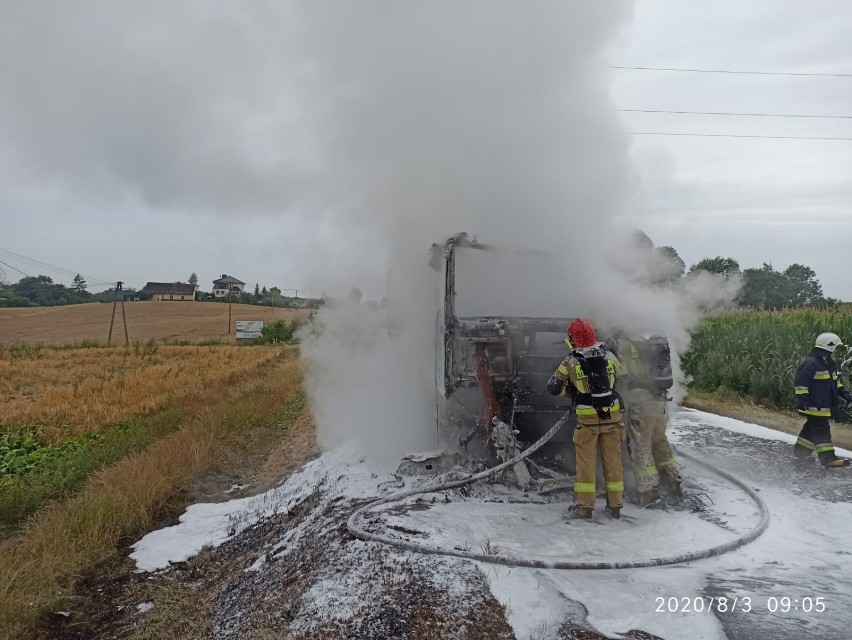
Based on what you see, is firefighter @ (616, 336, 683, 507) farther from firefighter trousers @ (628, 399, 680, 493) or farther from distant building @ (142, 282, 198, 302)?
distant building @ (142, 282, 198, 302)

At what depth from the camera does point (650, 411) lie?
16.2ft

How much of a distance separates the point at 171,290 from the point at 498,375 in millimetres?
89632

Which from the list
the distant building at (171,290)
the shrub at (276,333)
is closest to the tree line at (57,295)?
the distant building at (171,290)

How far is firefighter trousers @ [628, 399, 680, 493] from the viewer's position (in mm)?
4867

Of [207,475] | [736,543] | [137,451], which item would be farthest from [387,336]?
[736,543]

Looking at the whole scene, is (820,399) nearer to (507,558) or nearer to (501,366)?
(501,366)

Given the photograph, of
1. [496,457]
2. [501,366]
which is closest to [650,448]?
[496,457]

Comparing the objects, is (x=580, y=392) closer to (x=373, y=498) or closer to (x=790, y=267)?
(x=373, y=498)

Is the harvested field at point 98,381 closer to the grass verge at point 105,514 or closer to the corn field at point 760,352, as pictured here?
the grass verge at point 105,514

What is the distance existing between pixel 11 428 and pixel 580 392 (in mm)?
12071

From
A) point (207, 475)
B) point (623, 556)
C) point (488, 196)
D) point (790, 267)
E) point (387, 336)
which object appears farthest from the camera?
point (790, 267)

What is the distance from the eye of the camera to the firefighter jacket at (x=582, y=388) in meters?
4.55

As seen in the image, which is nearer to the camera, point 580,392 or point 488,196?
point 580,392
